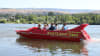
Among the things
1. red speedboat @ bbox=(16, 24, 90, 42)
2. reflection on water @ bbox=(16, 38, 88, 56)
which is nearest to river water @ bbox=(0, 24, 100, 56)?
reflection on water @ bbox=(16, 38, 88, 56)

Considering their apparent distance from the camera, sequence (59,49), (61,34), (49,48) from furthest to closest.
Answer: (61,34) → (49,48) → (59,49)

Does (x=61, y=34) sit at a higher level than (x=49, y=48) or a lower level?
higher

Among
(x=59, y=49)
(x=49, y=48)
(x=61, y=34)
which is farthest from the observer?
(x=61, y=34)

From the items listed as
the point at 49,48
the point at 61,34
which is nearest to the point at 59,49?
the point at 49,48

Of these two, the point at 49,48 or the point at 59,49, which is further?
the point at 49,48

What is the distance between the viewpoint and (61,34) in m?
17.2

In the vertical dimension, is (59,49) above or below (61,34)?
below

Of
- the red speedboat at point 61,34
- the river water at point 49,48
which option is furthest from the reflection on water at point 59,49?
the red speedboat at point 61,34

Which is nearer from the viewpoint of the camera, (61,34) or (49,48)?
(49,48)

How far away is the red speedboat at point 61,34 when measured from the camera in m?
16.4

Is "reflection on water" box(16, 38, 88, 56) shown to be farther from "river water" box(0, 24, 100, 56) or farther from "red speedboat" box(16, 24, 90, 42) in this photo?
"red speedboat" box(16, 24, 90, 42)

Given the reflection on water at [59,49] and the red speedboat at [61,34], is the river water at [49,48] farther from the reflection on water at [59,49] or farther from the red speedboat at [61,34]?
the red speedboat at [61,34]

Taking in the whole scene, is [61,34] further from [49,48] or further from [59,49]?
[59,49]

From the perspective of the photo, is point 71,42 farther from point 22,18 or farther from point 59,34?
point 22,18
